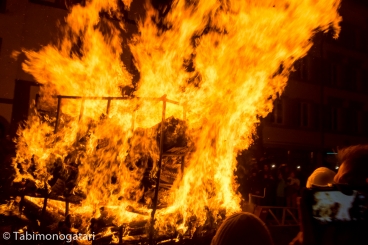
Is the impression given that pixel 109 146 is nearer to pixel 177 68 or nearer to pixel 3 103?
pixel 177 68

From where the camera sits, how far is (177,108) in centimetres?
811

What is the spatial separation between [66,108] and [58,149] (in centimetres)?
155

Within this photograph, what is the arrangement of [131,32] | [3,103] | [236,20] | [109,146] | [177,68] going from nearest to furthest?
[109,146] → [236,20] → [177,68] → [3,103] → [131,32]

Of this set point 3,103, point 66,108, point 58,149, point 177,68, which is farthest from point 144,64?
point 3,103

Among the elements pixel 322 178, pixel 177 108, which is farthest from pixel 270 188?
pixel 322 178

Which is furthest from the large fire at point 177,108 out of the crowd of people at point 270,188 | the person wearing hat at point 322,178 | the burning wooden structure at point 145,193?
the person wearing hat at point 322,178

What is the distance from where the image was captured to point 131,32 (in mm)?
13359

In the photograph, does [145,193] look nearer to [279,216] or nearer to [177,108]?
[177,108]

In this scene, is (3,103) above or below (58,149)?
above

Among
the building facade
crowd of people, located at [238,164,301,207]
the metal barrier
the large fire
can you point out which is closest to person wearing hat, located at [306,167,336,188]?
the large fire

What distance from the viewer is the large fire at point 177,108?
6.88 m

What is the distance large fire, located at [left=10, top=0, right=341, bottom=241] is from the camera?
22.6ft

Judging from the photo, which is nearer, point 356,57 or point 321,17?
point 321,17

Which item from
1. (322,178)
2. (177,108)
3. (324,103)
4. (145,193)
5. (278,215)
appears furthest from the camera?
(324,103)
